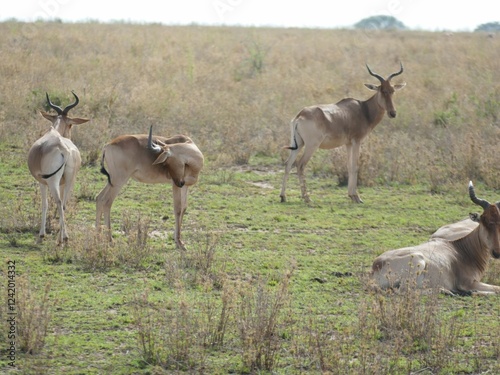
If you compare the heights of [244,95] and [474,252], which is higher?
[244,95]

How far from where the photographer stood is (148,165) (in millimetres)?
10789

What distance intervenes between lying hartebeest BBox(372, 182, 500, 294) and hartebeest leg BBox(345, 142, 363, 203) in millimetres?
4397

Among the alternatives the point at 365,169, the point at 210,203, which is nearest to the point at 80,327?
the point at 210,203

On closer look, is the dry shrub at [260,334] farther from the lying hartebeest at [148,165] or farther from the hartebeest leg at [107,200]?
the hartebeest leg at [107,200]

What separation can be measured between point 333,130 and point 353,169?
702 mm

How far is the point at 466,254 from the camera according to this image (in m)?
9.56

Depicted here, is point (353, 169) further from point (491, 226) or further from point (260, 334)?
point (260, 334)

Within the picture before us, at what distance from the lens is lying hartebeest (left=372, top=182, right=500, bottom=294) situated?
9070mm

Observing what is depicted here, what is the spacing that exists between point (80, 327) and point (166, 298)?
107 cm

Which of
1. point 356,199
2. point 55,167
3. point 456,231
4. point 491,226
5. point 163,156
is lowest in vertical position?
point 356,199

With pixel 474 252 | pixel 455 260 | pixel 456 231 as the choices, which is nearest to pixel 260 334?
pixel 455 260

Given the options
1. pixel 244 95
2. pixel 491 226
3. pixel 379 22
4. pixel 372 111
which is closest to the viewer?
pixel 491 226

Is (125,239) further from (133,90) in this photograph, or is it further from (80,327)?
(133,90)

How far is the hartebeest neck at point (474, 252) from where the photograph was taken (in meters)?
9.51
